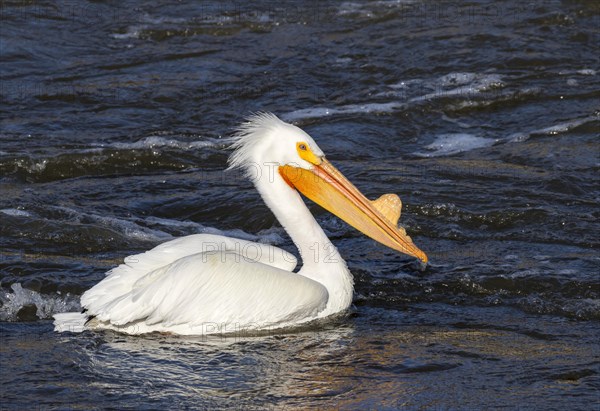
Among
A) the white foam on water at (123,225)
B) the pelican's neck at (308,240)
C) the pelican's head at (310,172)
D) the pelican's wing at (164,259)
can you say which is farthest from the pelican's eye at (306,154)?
the white foam on water at (123,225)

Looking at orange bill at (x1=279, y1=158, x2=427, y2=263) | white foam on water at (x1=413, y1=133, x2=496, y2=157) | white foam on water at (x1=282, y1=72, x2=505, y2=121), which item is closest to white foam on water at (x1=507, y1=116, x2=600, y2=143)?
white foam on water at (x1=413, y1=133, x2=496, y2=157)

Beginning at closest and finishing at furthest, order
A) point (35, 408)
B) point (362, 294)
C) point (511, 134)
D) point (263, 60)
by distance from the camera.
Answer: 1. point (35, 408)
2. point (362, 294)
3. point (511, 134)
4. point (263, 60)

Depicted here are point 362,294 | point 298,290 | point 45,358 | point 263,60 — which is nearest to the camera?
point 45,358

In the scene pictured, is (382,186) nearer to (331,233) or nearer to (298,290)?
(331,233)

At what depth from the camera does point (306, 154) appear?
17.9 feet

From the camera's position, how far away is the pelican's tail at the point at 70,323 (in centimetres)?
501

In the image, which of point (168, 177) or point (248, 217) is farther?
point (168, 177)

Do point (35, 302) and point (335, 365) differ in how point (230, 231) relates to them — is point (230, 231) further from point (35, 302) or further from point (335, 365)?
point (335, 365)

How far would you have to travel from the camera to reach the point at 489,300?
5469 millimetres

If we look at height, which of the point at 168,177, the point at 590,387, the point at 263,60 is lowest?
the point at 590,387

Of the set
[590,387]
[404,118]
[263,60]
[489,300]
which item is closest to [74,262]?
[489,300]

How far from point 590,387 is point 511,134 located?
4102mm

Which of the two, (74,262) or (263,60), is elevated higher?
(263,60)

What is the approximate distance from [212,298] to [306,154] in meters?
0.90
